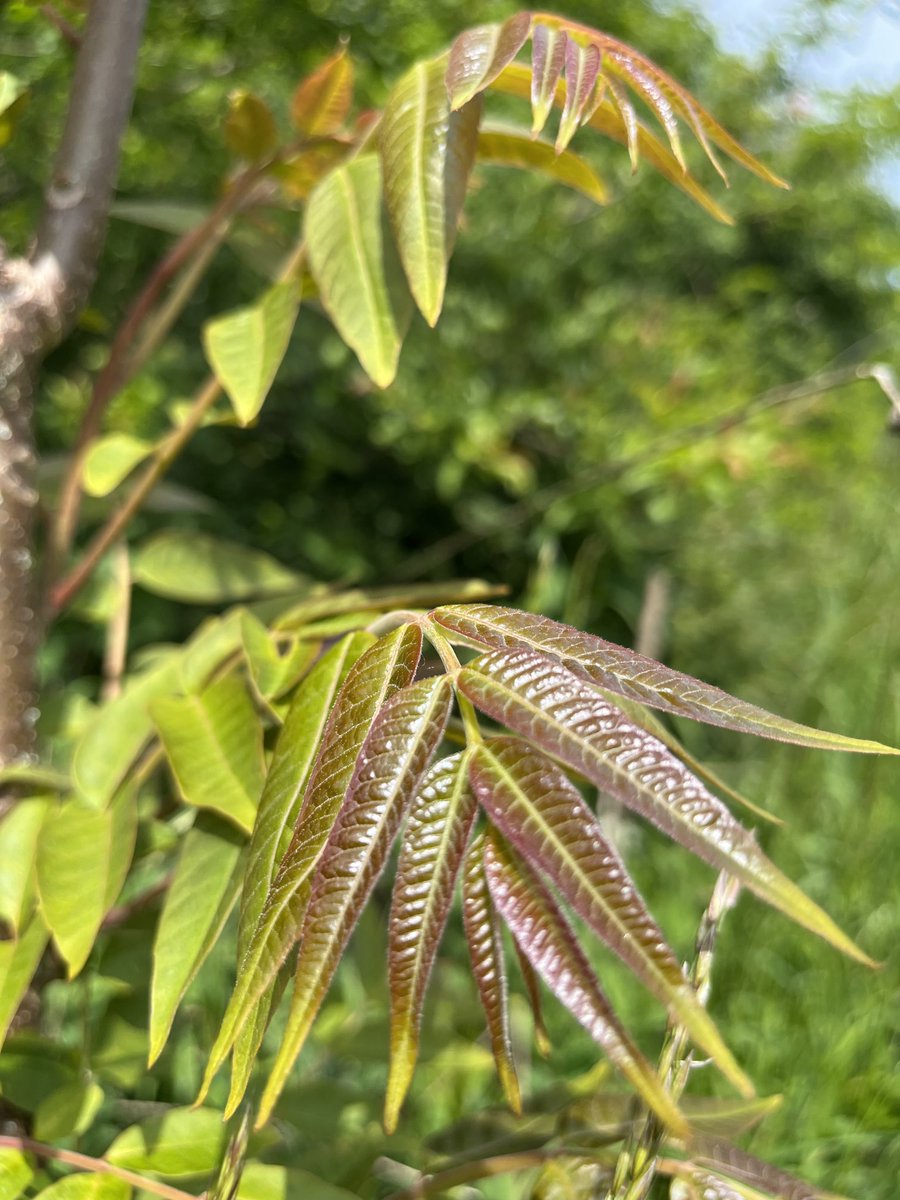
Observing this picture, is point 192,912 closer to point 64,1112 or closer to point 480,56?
point 64,1112

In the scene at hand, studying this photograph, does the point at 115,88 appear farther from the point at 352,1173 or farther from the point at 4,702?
the point at 352,1173

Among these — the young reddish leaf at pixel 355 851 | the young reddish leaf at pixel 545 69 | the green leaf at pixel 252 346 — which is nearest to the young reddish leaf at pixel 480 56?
the young reddish leaf at pixel 545 69

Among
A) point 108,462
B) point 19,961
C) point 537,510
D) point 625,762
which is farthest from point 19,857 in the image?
point 537,510

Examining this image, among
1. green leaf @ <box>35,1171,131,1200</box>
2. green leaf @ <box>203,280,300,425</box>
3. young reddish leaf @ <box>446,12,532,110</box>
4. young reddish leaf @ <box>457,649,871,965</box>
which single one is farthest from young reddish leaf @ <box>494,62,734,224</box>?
green leaf @ <box>35,1171,131,1200</box>

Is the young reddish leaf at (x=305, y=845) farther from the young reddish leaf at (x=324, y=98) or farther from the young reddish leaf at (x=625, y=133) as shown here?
the young reddish leaf at (x=324, y=98)

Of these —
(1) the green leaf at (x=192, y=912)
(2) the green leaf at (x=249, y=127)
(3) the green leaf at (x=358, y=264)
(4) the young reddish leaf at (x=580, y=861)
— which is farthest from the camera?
(2) the green leaf at (x=249, y=127)

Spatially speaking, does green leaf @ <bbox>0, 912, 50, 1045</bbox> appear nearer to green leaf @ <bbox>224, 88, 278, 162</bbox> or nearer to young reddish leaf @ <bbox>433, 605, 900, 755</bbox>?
young reddish leaf @ <bbox>433, 605, 900, 755</bbox>

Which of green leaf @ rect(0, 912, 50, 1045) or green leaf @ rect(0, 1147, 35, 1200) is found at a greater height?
green leaf @ rect(0, 912, 50, 1045)
